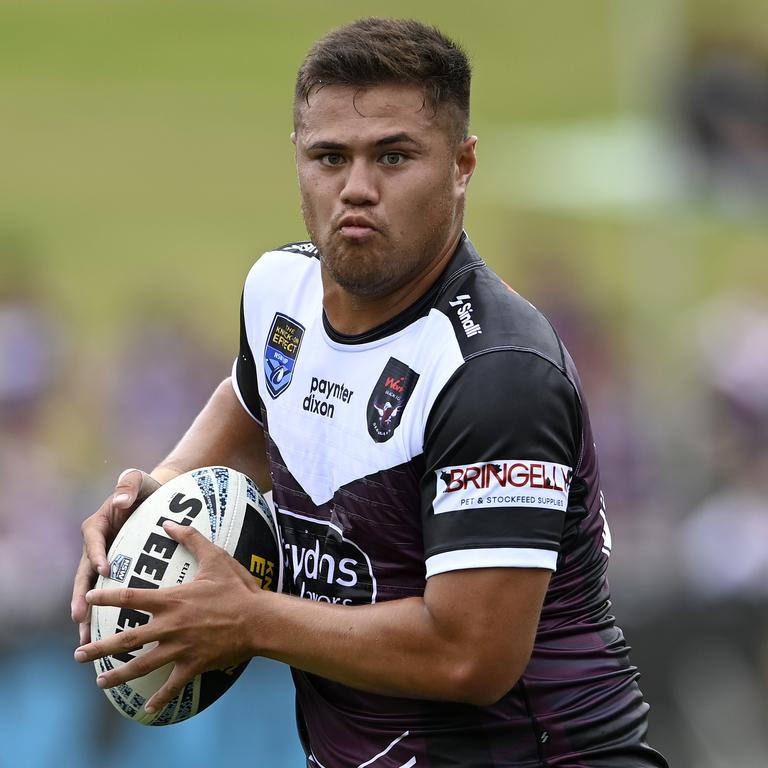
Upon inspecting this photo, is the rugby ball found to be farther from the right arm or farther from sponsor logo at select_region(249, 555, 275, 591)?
the right arm

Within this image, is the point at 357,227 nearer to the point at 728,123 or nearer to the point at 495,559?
the point at 495,559

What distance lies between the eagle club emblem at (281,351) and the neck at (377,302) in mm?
183

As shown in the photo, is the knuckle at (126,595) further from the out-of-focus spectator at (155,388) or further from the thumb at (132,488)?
the out-of-focus spectator at (155,388)

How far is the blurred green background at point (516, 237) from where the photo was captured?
1016cm

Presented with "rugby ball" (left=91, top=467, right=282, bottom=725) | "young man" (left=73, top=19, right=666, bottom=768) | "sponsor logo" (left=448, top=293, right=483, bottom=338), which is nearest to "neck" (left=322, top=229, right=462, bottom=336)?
"young man" (left=73, top=19, right=666, bottom=768)

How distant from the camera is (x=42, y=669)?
8.24 meters

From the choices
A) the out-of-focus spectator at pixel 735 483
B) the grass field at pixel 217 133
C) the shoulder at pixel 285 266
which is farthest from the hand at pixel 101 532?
the grass field at pixel 217 133

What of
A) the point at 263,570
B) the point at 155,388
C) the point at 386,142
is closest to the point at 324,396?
the point at 263,570

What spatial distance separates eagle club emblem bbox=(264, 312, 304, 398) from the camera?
4535 mm

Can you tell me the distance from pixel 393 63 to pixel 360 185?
1.15ft

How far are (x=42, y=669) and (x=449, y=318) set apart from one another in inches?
195

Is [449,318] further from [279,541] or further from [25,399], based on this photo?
[25,399]

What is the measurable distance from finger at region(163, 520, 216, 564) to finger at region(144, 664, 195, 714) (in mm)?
298

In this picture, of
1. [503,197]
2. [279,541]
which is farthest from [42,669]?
[503,197]
